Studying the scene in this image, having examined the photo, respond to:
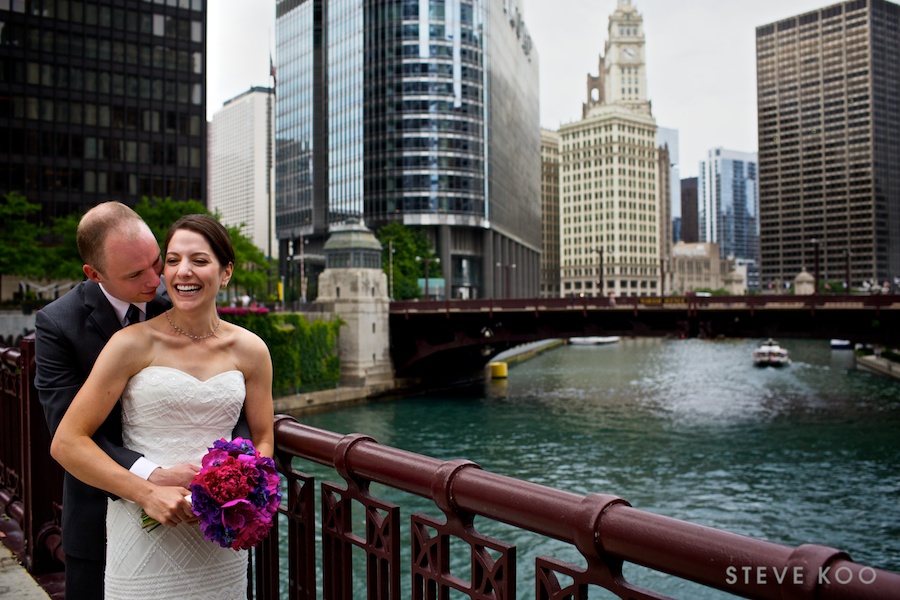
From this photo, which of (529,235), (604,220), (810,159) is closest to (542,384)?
(529,235)

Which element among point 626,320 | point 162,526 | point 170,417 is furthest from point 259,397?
point 626,320

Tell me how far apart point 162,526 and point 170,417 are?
1.61ft

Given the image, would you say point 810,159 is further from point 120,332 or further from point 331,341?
point 120,332

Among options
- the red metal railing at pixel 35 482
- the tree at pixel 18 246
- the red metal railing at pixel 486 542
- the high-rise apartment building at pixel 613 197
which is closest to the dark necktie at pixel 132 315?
the red metal railing at pixel 486 542

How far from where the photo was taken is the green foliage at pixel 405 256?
8456 centimetres

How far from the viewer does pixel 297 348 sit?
4634 cm

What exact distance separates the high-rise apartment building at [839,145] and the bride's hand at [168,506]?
632 feet

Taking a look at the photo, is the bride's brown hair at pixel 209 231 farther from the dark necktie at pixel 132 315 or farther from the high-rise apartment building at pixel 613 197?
the high-rise apartment building at pixel 613 197

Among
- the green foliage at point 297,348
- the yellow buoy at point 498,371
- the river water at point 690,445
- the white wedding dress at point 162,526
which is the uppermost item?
the white wedding dress at point 162,526

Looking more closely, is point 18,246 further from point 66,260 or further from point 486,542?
point 486,542

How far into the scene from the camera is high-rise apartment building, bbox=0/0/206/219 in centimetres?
6800

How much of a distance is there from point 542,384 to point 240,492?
188 ft

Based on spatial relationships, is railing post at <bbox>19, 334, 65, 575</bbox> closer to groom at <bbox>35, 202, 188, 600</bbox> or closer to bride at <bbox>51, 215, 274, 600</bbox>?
groom at <bbox>35, 202, 188, 600</bbox>

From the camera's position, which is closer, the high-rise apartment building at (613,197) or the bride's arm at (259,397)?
the bride's arm at (259,397)
